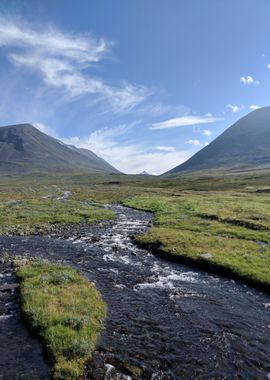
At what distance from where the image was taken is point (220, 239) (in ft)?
129

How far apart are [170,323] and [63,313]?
19.8 ft

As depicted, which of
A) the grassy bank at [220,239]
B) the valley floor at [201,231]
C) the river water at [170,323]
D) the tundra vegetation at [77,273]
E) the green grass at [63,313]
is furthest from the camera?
the valley floor at [201,231]

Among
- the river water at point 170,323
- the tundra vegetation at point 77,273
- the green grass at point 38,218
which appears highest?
the green grass at point 38,218

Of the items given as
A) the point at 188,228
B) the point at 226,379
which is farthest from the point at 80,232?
the point at 226,379

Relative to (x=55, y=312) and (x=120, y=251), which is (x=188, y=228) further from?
(x=55, y=312)

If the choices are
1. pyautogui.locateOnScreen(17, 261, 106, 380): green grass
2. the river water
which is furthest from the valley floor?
pyautogui.locateOnScreen(17, 261, 106, 380): green grass

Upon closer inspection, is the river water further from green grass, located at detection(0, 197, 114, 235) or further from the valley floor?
green grass, located at detection(0, 197, 114, 235)

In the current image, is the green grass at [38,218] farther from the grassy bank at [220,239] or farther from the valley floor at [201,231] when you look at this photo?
the grassy bank at [220,239]

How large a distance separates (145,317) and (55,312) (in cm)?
514

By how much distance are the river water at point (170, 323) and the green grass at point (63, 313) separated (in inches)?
25.3

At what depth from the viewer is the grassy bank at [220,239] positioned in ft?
97.1

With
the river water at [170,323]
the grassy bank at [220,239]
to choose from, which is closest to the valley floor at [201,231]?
the grassy bank at [220,239]

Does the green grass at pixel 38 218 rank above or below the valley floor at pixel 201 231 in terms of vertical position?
above

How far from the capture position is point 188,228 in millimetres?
46250
